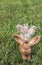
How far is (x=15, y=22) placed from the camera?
176 inches

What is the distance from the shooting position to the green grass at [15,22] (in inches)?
140

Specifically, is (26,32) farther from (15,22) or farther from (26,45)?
(15,22)

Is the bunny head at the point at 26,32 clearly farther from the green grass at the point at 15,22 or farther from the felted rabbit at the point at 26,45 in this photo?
the green grass at the point at 15,22

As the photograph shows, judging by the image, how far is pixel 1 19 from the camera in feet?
15.3

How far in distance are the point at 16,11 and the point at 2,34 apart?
0.91 m

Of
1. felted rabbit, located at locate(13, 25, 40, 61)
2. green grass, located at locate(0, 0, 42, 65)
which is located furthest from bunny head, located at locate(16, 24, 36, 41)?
green grass, located at locate(0, 0, 42, 65)

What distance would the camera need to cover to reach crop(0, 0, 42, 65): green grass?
3.56 meters

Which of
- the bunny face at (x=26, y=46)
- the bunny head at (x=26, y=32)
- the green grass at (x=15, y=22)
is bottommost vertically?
the green grass at (x=15, y=22)

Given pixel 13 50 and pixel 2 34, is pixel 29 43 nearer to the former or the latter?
pixel 13 50

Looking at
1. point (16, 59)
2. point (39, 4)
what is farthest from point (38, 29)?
point (39, 4)

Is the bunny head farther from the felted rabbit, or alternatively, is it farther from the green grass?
the green grass

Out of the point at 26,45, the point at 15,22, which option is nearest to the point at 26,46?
the point at 26,45

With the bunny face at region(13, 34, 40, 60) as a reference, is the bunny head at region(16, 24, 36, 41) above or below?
above

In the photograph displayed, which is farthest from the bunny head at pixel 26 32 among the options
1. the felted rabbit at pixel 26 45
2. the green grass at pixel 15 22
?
the green grass at pixel 15 22
